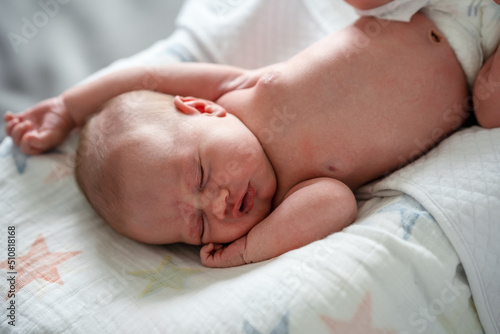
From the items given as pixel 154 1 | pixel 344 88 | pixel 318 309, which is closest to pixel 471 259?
pixel 318 309

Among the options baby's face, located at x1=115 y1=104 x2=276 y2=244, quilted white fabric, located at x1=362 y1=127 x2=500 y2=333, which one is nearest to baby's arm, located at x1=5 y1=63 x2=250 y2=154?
baby's face, located at x1=115 y1=104 x2=276 y2=244

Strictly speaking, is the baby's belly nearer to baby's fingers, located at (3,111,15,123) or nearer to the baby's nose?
the baby's nose

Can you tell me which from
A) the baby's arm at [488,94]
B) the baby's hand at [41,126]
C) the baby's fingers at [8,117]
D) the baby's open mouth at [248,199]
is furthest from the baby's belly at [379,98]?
the baby's fingers at [8,117]

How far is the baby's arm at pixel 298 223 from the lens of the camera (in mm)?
914

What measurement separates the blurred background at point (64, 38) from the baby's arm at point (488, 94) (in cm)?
127

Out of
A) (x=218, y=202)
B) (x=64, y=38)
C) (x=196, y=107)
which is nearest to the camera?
(x=218, y=202)

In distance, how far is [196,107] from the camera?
3.63 feet

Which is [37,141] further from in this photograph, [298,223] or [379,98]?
[379,98]

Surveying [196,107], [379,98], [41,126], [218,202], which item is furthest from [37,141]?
[379,98]

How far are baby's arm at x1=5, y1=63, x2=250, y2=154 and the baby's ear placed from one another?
119 millimetres

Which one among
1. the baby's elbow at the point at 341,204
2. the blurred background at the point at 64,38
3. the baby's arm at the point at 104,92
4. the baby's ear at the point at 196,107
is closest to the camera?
the baby's elbow at the point at 341,204

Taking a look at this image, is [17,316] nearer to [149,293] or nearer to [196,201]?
[149,293]

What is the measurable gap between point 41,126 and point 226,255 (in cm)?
76

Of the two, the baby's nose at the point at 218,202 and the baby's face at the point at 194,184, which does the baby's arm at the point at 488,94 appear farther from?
the baby's nose at the point at 218,202
